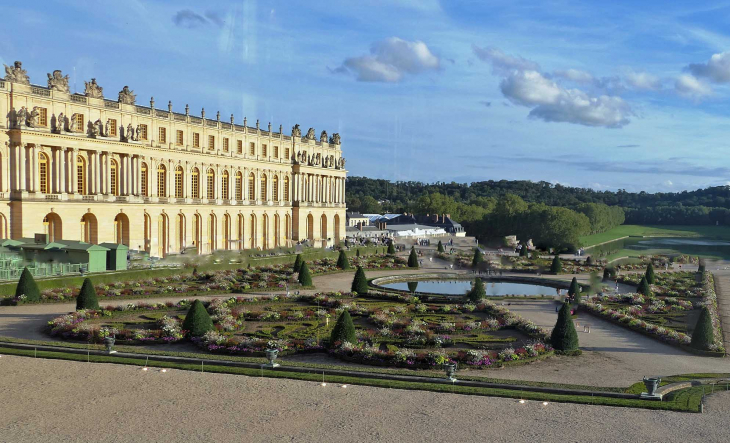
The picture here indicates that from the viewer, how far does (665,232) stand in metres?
132

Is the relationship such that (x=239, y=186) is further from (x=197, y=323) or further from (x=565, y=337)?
(x=565, y=337)

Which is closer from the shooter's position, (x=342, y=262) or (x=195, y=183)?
Result: (x=342, y=262)

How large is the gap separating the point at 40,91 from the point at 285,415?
1734 inches

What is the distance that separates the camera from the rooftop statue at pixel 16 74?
47.1 m

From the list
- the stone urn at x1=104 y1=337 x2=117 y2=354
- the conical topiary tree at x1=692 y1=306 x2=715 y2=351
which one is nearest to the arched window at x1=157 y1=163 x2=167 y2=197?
the stone urn at x1=104 y1=337 x2=117 y2=354

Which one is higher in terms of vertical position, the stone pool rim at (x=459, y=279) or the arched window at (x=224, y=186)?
the arched window at (x=224, y=186)

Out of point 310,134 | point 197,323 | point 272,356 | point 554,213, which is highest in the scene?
point 310,134

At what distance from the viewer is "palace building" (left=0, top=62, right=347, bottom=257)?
47812 millimetres

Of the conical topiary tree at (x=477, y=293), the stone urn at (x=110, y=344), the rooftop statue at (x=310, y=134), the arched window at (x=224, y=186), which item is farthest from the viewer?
the rooftop statue at (x=310, y=134)

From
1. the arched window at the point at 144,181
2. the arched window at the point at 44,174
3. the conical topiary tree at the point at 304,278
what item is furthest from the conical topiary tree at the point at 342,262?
the arched window at the point at 44,174

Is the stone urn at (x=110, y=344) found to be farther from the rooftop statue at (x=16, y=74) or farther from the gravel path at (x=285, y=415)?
the rooftop statue at (x=16, y=74)

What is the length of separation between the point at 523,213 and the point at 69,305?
78.6m

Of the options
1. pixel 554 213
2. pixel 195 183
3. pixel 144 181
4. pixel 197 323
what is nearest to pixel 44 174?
pixel 144 181

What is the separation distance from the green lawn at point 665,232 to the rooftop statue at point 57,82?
9163cm
